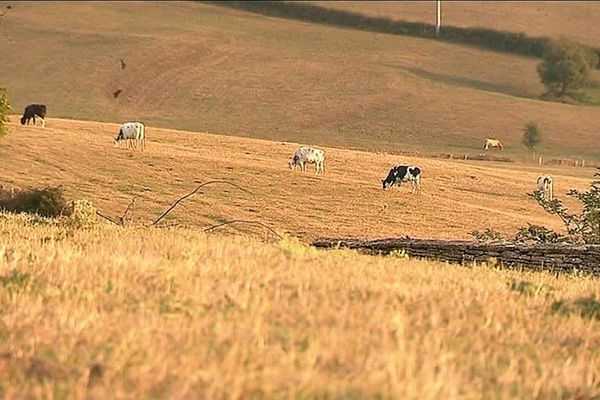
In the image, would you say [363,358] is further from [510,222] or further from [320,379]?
[510,222]

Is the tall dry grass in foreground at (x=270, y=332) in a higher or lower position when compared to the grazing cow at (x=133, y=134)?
lower

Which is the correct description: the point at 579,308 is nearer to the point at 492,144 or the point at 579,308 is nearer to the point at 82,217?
the point at 82,217

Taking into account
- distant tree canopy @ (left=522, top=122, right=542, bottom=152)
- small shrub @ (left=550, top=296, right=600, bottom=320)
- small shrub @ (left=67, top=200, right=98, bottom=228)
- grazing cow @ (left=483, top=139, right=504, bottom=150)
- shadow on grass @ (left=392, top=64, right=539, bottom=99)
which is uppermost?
shadow on grass @ (left=392, top=64, right=539, bottom=99)

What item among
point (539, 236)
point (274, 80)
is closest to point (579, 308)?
point (539, 236)

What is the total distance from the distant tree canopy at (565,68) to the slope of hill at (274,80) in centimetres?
199

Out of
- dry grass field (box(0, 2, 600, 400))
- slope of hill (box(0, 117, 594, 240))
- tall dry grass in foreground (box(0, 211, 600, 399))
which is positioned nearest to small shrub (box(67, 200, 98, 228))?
dry grass field (box(0, 2, 600, 400))

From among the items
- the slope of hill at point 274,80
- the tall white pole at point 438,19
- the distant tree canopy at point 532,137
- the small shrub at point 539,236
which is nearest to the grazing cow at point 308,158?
the small shrub at point 539,236

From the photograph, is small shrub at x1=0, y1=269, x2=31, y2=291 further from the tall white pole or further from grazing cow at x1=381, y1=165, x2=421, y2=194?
the tall white pole

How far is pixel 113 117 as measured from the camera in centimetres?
8138

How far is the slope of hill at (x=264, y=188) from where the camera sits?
36.2 meters

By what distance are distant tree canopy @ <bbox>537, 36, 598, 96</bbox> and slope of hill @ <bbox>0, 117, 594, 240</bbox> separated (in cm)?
5202

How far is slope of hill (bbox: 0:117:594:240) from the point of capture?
3625 centimetres

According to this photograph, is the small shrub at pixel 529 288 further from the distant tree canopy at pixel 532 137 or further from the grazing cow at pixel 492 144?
the distant tree canopy at pixel 532 137

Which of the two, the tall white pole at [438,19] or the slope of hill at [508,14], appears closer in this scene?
the slope of hill at [508,14]
